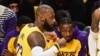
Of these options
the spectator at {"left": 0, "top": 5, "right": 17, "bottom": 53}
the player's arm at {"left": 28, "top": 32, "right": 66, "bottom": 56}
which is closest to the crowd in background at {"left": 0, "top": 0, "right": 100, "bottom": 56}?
the spectator at {"left": 0, "top": 5, "right": 17, "bottom": 53}

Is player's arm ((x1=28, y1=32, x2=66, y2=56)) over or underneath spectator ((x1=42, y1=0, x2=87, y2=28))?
over

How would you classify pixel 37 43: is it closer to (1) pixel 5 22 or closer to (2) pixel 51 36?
(2) pixel 51 36

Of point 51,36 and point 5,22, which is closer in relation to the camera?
point 51,36

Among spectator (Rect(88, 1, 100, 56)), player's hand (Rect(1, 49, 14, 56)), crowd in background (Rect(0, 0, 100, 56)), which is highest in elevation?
spectator (Rect(88, 1, 100, 56))

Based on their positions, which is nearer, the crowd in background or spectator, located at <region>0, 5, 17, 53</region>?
the crowd in background

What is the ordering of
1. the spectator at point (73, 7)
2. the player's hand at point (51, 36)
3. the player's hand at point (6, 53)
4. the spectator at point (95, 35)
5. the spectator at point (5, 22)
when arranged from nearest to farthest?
the spectator at point (95, 35), the player's hand at point (51, 36), the player's hand at point (6, 53), the spectator at point (5, 22), the spectator at point (73, 7)

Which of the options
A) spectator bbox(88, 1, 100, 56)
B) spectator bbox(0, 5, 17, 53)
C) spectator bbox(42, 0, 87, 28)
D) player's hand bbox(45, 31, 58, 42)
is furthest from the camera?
spectator bbox(42, 0, 87, 28)

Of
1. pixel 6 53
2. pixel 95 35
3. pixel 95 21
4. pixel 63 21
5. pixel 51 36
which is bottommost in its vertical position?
pixel 6 53

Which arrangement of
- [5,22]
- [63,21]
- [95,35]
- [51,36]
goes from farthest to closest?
[5,22]
[63,21]
[51,36]
[95,35]

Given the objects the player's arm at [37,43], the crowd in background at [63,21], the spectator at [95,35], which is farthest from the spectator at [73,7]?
the player's arm at [37,43]

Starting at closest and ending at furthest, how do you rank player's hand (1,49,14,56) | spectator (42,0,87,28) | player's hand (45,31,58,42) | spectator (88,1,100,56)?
spectator (88,1,100,56) < player's hand (45,31,58,42) < player's hand (1,49,14,56) < spectator (42,0,87,28)

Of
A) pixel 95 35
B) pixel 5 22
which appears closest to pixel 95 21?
pixel 95 35

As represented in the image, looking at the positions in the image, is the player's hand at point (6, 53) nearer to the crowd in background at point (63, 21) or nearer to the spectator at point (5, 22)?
the crowd in background at point (63, 21)

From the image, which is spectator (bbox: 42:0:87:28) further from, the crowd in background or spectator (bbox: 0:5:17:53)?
spectator (bbox: 0:5:17:53)
